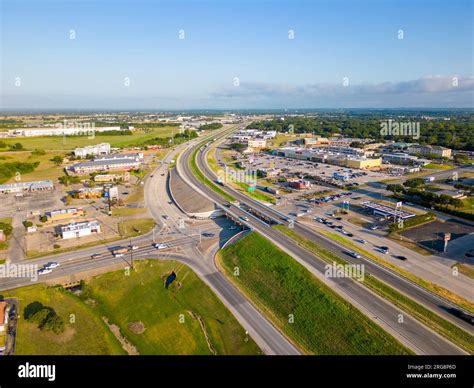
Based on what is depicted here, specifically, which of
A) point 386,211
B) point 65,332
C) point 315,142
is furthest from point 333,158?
point 65,332

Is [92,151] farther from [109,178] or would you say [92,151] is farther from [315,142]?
[315,142]

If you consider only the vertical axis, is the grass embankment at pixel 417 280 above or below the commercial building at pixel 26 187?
below

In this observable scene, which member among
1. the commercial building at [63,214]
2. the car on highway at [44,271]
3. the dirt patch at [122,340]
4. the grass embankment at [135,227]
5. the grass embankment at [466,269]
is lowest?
the dirt patch at [122,340]

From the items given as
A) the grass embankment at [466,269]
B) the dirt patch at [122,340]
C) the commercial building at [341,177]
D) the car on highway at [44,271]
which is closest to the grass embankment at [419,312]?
the grass embankment at [466,269]

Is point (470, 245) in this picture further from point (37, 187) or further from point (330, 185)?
point (37, 187)

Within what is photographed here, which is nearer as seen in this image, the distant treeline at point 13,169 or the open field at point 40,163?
the distant treeline at point 13,169

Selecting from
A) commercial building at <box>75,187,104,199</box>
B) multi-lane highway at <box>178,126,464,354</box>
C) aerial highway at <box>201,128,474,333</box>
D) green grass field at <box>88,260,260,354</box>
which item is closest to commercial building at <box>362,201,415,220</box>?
aerial highway at <box>201,128,474,333</box>

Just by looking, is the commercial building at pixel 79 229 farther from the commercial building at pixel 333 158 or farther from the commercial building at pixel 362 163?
the commercial building at pixel 333 158
